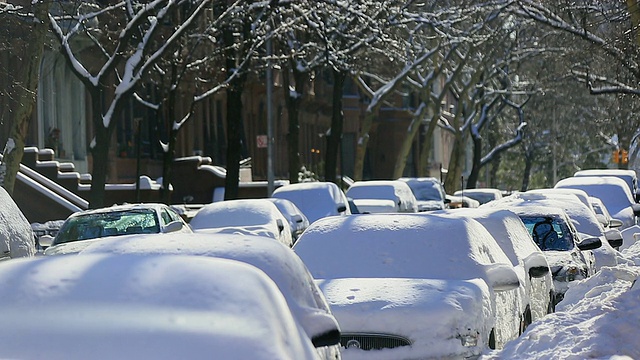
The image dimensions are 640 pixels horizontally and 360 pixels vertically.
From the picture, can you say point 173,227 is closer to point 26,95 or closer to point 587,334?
point 26,95

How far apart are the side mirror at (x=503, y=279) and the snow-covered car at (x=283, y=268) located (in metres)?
3.31

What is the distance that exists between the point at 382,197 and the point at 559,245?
60.9 feet

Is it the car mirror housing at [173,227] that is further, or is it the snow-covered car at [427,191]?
the snow-covered car at [427,191]

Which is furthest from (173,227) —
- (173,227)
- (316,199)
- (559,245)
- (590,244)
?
(316,199)

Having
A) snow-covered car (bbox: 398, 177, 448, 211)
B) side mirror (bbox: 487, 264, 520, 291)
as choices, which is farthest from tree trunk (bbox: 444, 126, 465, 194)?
side mirror (bbox: 487, 264, 520, 291)

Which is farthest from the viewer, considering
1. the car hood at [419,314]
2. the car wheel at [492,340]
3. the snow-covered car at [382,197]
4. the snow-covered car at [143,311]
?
the snow-covered car at [382,197]

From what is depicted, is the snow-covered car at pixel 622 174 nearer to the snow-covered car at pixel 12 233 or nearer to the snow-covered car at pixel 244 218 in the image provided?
the snow-covered car at pixel 244 218

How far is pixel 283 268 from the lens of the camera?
22.3 ft

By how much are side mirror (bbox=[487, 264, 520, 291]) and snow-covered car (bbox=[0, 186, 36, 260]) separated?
6.77m

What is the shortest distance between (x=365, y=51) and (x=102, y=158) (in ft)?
62.5

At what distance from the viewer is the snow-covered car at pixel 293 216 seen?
25.0 metres

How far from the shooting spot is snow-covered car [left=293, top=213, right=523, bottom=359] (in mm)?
8977

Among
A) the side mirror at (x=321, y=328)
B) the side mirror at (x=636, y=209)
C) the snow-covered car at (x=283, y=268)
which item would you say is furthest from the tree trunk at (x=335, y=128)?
the side mirror at (x=321, y=328)

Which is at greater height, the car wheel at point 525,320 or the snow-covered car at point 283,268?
the snow-covered car at point 283,268
